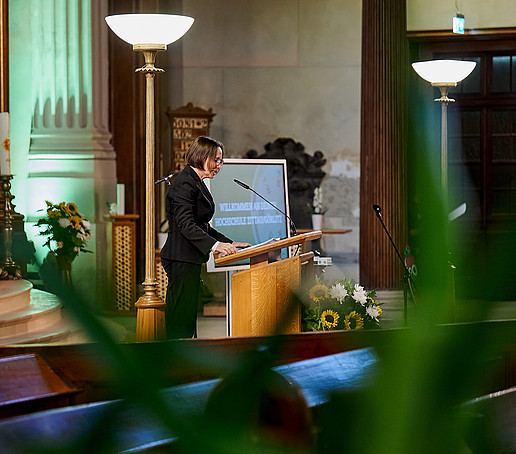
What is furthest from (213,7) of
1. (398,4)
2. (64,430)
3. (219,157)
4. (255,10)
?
(64,430)

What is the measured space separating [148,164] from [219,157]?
2.54 feet

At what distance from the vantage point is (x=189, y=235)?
550 cm

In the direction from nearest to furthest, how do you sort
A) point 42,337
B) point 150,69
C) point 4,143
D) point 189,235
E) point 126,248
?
point 150,69 → point 189,235 → point 42,337 → point 4,143 → point 126,248

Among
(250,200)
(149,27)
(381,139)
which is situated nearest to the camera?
(149,27)

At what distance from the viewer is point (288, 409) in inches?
17.7

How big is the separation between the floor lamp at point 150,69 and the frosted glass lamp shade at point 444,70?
106 inches

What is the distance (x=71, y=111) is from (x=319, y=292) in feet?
13.4

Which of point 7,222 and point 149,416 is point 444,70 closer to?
point 7,222

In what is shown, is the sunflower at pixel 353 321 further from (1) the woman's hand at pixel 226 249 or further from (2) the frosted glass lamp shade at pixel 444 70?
(2) the frosted glass lamp shade at pixel 444 70

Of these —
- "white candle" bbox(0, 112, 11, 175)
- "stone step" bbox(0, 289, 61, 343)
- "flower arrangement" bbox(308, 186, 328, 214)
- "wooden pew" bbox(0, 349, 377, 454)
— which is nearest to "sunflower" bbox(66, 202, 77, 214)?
"white candle" bbox(0, 112, 11, 175)

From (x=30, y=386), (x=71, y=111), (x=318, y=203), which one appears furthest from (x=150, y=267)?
(x=318, y=203)

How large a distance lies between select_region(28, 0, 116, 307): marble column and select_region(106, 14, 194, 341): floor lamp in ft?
11.3

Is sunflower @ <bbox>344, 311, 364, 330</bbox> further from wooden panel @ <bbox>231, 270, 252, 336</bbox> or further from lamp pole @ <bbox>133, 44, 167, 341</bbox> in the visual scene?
lamp pole @ <bbox>133, 44, 167, 341</bbox>

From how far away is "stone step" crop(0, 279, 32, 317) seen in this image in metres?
5.98
